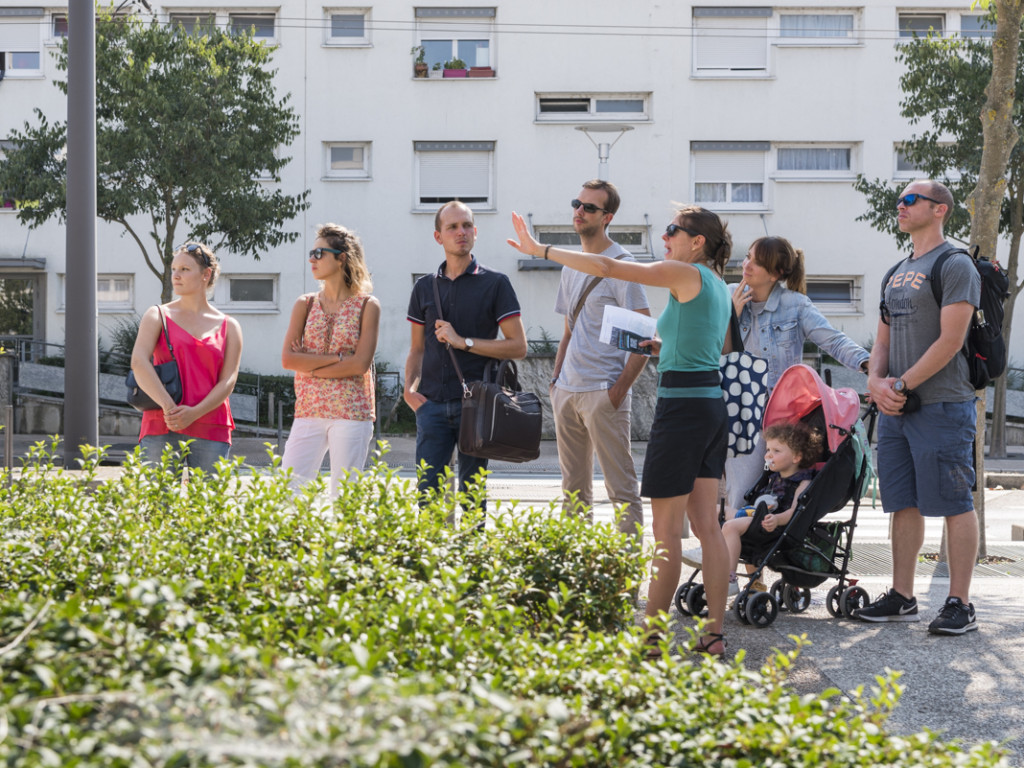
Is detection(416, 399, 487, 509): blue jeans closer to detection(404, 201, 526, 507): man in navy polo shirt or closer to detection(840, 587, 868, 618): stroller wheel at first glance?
detection(404, 201, 526, 507): man in navy polo shirt

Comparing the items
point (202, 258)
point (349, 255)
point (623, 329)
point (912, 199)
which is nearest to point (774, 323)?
point (912, 199)

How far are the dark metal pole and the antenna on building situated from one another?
648 inches

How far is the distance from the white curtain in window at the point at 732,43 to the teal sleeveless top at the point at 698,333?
81.5 ft

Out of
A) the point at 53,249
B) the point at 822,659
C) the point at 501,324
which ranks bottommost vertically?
the point at 822,659

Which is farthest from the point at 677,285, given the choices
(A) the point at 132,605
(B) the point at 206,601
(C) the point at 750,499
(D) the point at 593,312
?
(A) the point at 132,605

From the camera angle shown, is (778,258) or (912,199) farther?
(778,258)

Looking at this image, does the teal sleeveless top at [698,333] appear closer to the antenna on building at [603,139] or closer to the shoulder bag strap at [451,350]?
the shoulder bag strap at [451,350]

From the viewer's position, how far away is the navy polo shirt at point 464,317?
6164 mm

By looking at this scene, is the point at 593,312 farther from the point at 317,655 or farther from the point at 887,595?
the point at 317,655

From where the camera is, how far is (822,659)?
4871mm

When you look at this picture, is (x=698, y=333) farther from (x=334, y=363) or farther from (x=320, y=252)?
(x=320, y=252)

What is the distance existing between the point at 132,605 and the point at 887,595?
424 centimetres

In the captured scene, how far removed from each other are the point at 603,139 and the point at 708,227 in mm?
23817

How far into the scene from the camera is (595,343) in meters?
5.96
